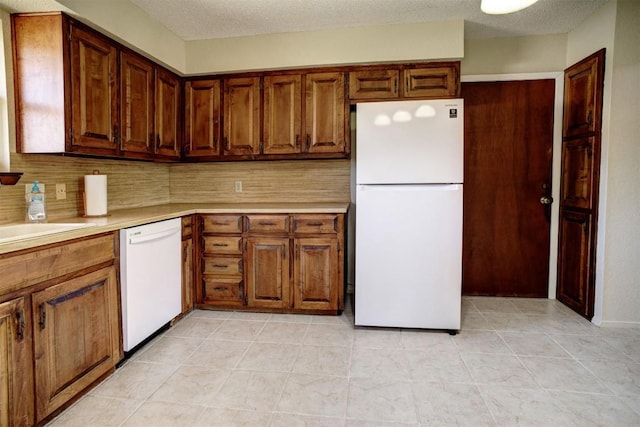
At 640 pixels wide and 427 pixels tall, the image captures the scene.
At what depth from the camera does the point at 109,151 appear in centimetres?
255

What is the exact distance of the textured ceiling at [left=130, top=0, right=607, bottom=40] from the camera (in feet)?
8.86

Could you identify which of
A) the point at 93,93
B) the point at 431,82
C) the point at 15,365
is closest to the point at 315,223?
the point at 431,82

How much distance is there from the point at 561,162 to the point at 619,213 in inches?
29.7

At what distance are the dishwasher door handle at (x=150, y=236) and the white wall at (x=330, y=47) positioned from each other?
4.90ft

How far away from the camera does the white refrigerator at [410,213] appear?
2676 millimetres

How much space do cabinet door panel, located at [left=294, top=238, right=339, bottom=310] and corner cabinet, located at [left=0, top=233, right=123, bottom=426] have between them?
1336 mm

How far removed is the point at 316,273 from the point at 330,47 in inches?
72.2

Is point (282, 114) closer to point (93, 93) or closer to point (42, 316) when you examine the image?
point (93, 93)

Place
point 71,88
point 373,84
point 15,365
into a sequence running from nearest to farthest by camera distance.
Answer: point 15,365 < point 71,88 < point 373,84

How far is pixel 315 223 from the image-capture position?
3.04 meters

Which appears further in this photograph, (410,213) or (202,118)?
(202,118)

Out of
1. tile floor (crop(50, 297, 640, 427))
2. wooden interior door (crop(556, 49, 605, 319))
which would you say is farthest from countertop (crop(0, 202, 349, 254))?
wooden interior door (crop(556, 49, 605, 319))

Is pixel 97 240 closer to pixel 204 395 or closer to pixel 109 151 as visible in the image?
pixel 109 151

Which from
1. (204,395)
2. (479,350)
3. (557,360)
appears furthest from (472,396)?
(204,395)
